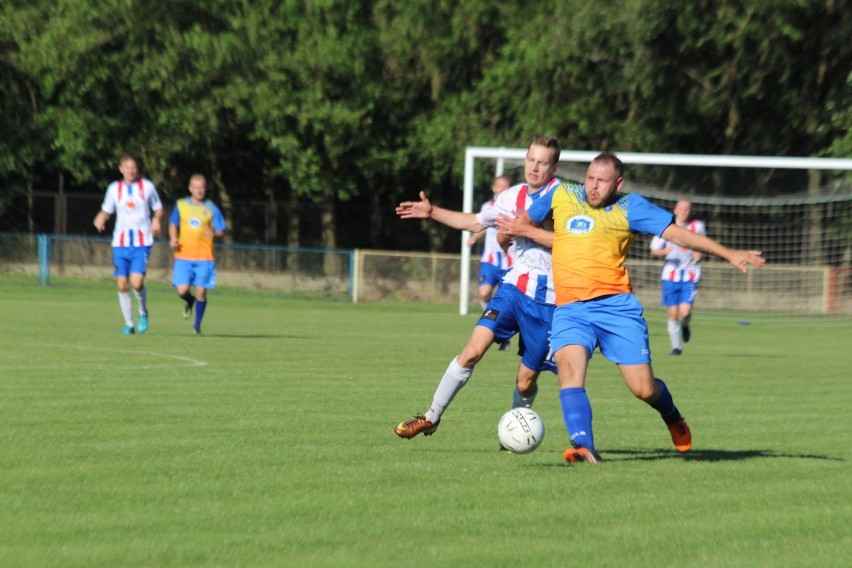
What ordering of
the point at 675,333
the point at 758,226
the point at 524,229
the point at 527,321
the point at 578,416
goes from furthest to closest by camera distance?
1. the point at 758,226
2. the point at 675,333
3. the point at 527,321
4. the point at 524,229
5. the point at 578,416

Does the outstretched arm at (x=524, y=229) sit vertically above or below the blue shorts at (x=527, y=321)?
above

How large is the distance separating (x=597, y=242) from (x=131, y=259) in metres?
11.6

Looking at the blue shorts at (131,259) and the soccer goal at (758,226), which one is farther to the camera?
the soccer goal at (758,226)

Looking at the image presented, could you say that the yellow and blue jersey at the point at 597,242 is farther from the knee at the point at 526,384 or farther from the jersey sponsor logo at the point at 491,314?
the knee at the point at 526,384

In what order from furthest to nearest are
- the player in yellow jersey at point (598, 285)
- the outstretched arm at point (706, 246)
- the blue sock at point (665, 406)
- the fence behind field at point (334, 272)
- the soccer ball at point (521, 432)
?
1. the fence behind field at point (334, 272)
2. the blue sock at point (665, 406)
3. the soccer ball at point (521, 432)
4. the player in yellow jersey at point (598, 285)
5. the outstretched arm at point (706, 246)

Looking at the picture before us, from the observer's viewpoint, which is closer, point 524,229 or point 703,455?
point 524,229

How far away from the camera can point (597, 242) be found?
27.6 feet

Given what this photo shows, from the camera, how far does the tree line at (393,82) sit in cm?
3400

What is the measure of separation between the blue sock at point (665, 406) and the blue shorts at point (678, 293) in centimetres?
1127

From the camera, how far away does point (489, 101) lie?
3634 centimetres

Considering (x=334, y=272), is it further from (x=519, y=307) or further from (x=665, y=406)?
(x=665, y=406)

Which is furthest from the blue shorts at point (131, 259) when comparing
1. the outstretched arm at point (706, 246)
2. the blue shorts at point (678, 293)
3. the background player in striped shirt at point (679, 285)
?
the outstretched arm at point (706, 246)

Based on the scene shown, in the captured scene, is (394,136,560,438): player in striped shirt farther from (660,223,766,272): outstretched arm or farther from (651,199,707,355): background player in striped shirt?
(651,199,707,355): background player in striped shirt

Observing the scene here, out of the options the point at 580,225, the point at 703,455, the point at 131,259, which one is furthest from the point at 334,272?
the point at 580,225
